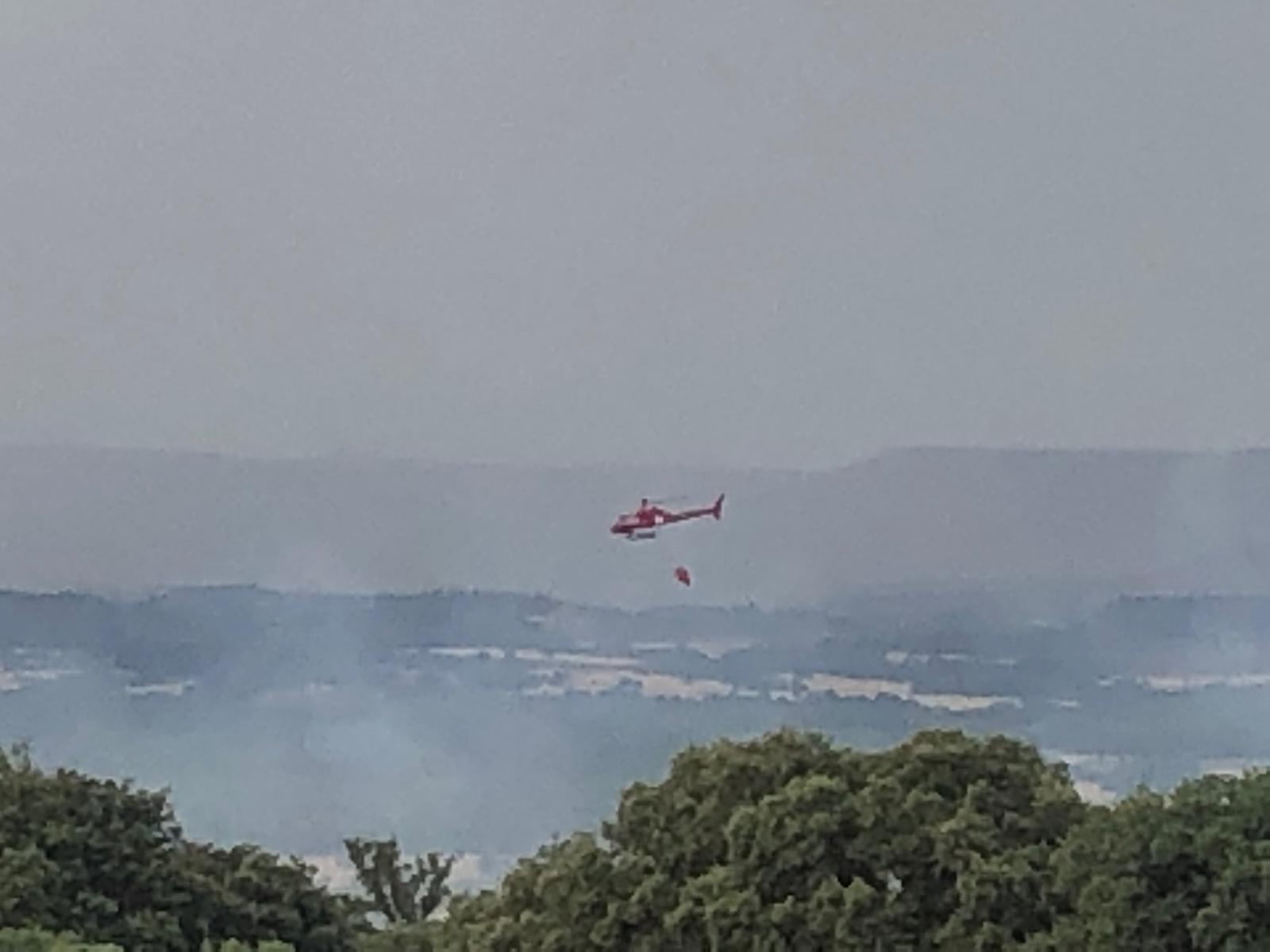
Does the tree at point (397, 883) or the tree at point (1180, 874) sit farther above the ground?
the tree at point (1180, 874)

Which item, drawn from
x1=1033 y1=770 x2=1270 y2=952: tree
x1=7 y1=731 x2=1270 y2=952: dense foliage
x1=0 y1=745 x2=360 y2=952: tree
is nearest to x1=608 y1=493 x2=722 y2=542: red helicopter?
x1=0 y1=745 x2=360 y2=952: tree

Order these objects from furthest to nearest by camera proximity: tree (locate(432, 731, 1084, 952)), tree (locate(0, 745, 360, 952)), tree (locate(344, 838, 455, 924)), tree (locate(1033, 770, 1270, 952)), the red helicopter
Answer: the red helicopter, tree (locate(344, 838, 455, 924)), tree (locate(0, 745, 360, 952)), tree (locate(432, 731, 1084, 952)), tree (locate(1033, 770, 1270, 952))

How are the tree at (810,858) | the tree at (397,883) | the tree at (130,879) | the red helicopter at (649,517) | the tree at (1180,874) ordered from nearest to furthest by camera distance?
the tree at (1180,874), the tree at (810,858), the tree at (130,879), the tree at (397,883), the red helicopter at (649,517)

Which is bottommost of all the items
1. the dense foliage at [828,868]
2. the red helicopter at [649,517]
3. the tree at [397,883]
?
the tree at [397,883]

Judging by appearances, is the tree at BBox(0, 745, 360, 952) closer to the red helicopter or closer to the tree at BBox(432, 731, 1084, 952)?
the tree at BBox(432, 731, 1084, 952)

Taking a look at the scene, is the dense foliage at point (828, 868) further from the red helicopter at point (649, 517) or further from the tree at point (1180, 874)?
the red helicopter at point (649, 517)

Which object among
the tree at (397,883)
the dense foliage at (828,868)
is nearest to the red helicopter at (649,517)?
the tree at (397,883)

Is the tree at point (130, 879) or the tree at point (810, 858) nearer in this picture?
the tree at point (810, 858)
